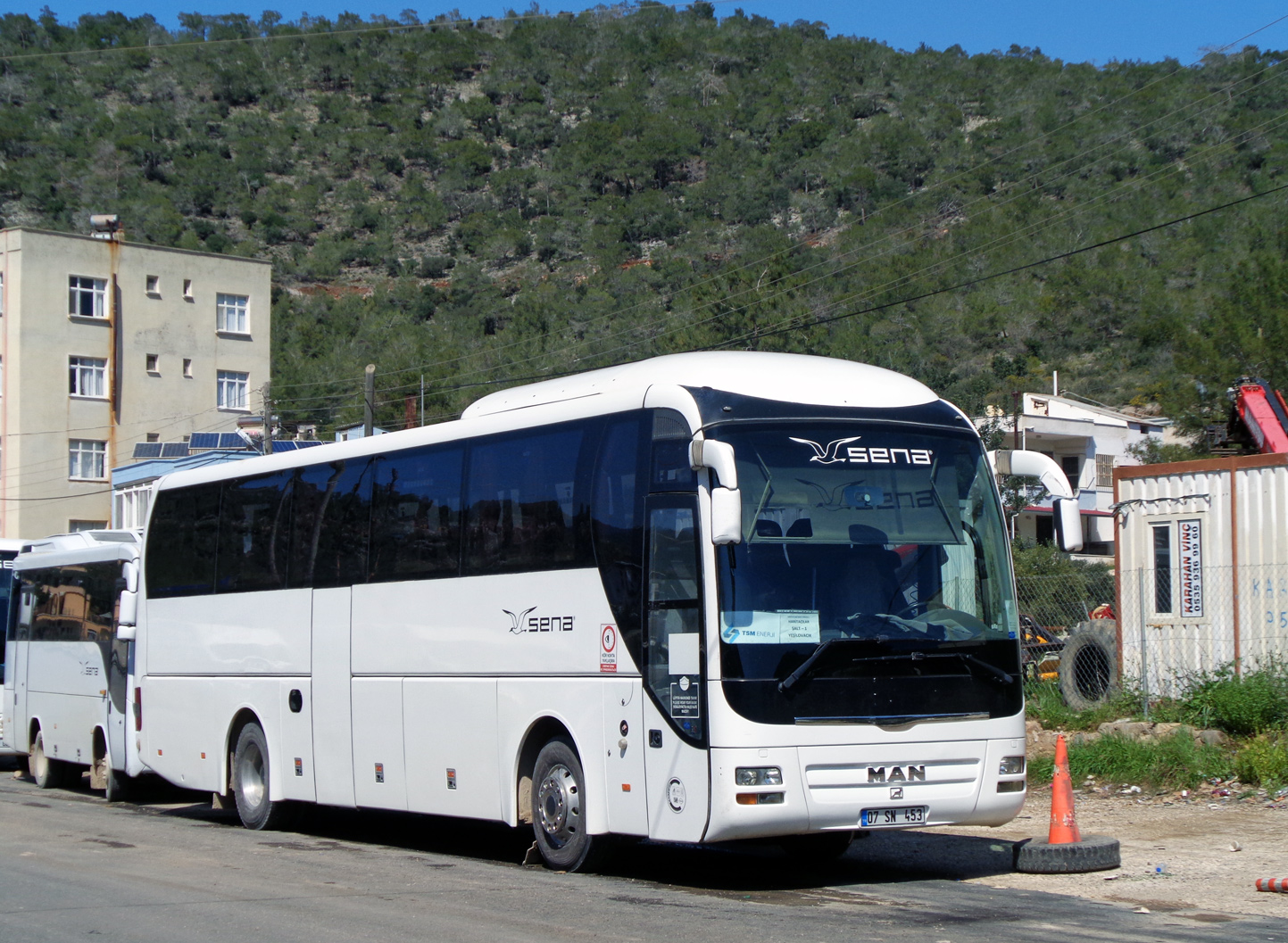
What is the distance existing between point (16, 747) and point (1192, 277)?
203ft

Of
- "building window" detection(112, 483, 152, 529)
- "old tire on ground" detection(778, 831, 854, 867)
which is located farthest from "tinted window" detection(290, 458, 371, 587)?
"building window" detection(112, 483, 152, 529)

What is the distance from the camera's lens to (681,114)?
159625 millimetres

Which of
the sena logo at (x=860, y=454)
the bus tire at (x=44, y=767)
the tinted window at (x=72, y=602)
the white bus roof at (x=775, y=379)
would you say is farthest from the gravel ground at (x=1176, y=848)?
the bus tire at (x=44, y=767)

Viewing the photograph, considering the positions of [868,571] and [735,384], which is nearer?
[868,571]

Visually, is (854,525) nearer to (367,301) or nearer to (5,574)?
(5,574)

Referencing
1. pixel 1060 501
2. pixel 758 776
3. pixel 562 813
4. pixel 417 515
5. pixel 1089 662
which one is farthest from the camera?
pixel 1089 662

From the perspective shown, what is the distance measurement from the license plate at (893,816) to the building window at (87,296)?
57.8m

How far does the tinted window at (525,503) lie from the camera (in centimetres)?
1085

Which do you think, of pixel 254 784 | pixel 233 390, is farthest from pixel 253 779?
pixel 233 390

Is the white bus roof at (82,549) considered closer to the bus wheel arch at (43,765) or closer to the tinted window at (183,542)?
the tinted window at (183,542)

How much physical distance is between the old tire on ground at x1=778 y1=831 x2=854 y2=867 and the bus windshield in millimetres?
2002

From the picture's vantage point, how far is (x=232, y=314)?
2638 inches

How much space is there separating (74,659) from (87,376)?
152 feet

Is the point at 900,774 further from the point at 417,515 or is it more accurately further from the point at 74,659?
the point at 74,659
